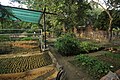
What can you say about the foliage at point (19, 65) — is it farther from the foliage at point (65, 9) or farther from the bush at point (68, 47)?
the foliage at point (65, 9)

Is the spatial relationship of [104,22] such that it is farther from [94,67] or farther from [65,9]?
[94,67]

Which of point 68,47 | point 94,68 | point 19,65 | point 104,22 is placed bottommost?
point 19,65

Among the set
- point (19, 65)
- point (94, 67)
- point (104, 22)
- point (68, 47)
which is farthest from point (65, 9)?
point (94, 67)

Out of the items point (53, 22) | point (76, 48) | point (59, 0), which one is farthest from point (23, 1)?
point (76, 48)

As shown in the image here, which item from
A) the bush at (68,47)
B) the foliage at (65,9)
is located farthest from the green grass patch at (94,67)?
the foliage at (65,9)

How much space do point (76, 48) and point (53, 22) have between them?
1011 centimetres

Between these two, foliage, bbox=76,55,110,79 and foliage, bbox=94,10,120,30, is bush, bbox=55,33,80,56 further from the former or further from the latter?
foliage, bbox=94,10,120,30

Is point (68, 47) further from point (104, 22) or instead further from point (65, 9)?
point (104, 22)

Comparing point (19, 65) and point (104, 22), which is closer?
point (19, 65)

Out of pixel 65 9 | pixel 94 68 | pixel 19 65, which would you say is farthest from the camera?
pixel 65 9

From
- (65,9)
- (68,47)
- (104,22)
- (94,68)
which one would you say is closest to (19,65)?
(94,68)

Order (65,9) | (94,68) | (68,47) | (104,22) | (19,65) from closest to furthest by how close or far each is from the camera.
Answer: (94,68), (19,65), (68,47), (65,9), (104,22)

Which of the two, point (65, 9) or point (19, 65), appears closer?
point (19, 65)

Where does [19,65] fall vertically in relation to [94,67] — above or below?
below
